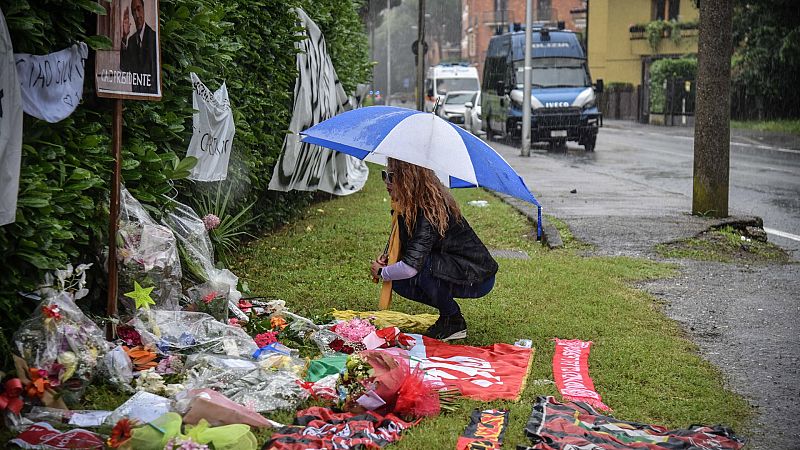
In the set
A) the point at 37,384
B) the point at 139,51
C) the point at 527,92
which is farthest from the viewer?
the point at 527,92

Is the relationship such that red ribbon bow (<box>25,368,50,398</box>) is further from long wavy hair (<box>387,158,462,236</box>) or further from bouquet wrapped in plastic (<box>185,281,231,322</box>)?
long wavy hair (<box>387,158,462,236</box>)

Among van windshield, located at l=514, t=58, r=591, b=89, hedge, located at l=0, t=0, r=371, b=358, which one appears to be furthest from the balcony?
hedge, located at l=0, t=0, r=371, b=358

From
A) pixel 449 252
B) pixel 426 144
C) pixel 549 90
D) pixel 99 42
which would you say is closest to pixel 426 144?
pixel 426 144

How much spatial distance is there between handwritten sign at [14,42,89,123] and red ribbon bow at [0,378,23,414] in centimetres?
137

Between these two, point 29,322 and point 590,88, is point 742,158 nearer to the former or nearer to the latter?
point 590,88

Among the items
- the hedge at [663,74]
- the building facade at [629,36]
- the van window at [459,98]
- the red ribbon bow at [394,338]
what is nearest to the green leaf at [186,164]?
the red ribbon bow at [394,338]

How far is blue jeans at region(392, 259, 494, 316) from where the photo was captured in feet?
→ 21.6

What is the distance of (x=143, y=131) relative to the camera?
21.4 feet

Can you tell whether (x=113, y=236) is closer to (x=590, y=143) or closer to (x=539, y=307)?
(x=539, y=307)

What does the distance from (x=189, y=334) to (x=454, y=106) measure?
3286 centimetres

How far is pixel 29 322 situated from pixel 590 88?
23.9 m

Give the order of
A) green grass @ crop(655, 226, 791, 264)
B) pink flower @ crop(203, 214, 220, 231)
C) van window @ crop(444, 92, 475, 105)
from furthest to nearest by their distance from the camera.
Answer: van window @ crop(444, 92, 475, 105)
green grass @ crop(655, 226, 791, 264)
pink flower @ crop(203, 214, 220, 231)

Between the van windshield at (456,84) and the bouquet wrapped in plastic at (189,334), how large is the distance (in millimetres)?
36190

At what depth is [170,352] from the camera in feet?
18.0
